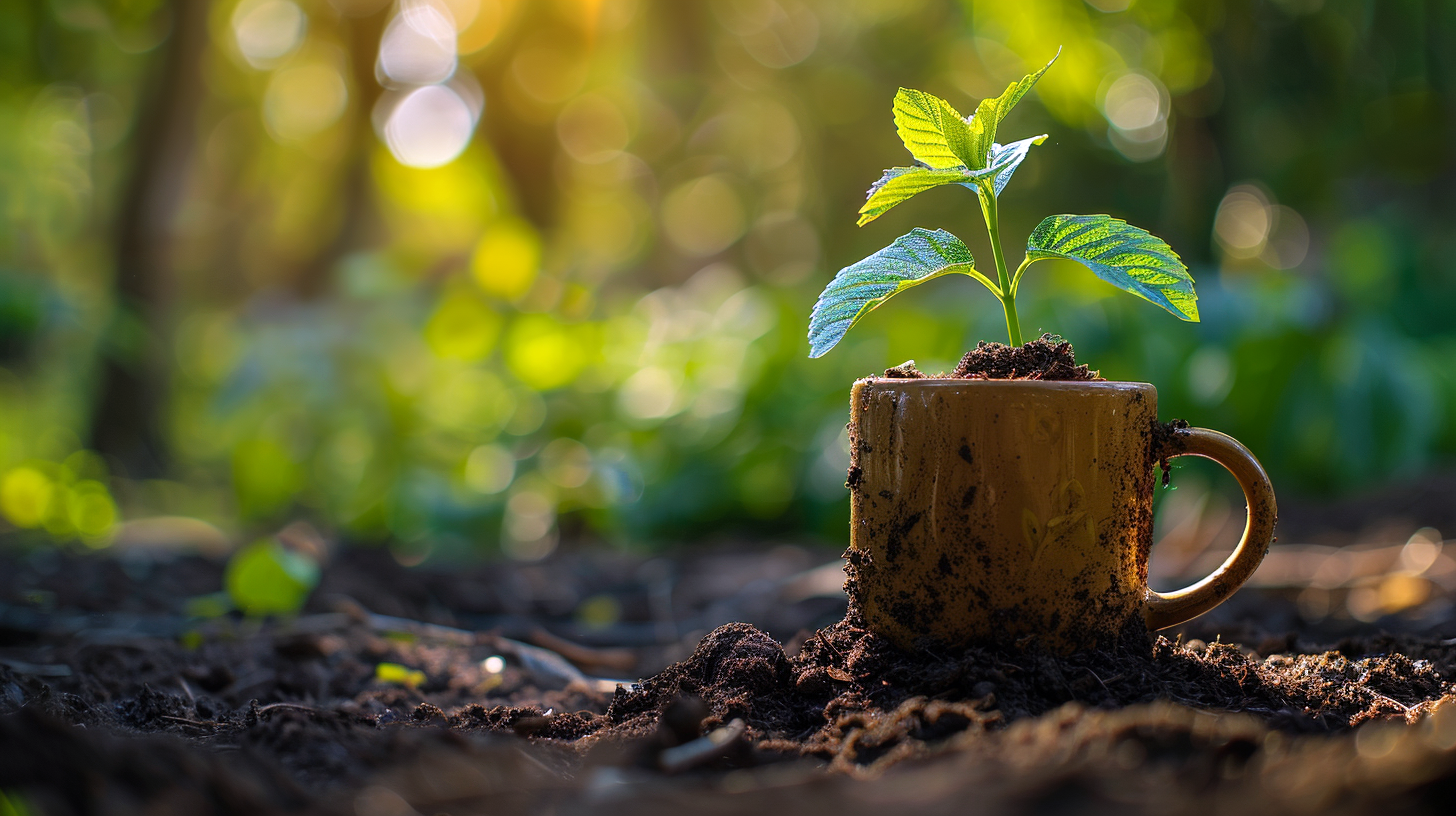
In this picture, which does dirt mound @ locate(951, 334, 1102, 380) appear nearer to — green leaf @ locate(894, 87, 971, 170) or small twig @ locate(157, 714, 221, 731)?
green leaf @ locate(894, 87, 971, 170)

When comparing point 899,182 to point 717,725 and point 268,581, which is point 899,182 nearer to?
point 717,725

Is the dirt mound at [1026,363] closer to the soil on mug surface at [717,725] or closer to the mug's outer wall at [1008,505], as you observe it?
the mug's outer wall at [1008,505]

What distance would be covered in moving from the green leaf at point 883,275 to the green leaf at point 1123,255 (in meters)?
0.10

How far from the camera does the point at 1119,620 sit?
1094 millimetres

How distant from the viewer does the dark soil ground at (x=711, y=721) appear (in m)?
0.65

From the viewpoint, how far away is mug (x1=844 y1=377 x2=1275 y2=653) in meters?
1.03

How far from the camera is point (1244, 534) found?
1129 mm

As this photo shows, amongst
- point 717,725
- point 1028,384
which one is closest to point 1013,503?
point 1028,384

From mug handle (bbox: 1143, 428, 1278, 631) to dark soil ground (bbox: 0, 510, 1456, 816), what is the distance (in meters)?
0.06

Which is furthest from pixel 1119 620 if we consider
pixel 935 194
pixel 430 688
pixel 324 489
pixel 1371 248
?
pixel 935 194

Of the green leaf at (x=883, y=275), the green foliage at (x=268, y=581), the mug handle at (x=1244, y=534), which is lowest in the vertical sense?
Answer: the green foliage at (x=268, y=581)

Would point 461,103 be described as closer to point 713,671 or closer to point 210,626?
point 210,626

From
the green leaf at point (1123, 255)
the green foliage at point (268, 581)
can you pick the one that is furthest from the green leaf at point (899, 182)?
the green foliage at point (268, 581)

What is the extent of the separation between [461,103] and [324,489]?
4.57m
